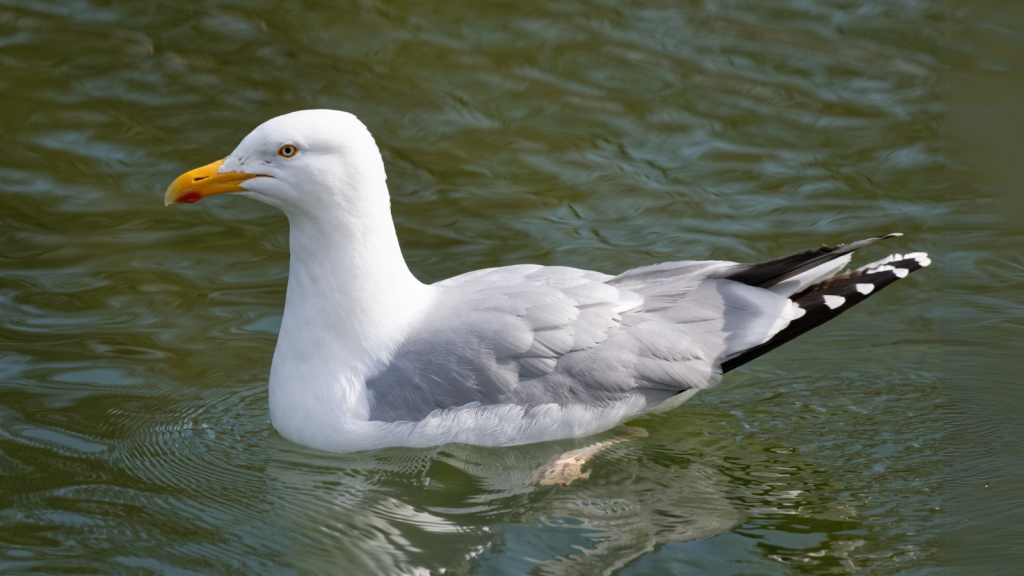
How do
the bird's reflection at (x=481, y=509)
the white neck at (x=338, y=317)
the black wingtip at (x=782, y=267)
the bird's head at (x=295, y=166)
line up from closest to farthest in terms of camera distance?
the bird's reflection at (x=481, y=509)
the bird's head at (x=295, y=166)
the white neck at (x=338, y=317)
the black wingtip at (x=782, y=267)

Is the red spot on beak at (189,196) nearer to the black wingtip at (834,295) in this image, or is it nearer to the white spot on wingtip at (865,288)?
the black wingtip at (834,295)

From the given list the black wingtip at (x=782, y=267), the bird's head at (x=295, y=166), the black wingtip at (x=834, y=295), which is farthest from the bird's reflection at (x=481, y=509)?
the bird's head at (x=295, y=166)

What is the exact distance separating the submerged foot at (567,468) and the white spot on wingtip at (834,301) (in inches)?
44.5

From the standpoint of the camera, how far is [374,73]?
8898 millimetres

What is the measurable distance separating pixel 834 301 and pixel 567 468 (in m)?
1.37

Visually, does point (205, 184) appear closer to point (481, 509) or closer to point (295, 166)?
point (295, 166)

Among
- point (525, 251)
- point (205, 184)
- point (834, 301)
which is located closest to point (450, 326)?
point (205, 184)

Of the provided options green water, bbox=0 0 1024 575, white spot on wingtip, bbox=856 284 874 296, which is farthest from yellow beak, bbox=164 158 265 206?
white spot on wingtip, bbox=856 284 874 296

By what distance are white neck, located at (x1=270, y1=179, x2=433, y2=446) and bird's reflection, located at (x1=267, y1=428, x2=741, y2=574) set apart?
0.21 metres

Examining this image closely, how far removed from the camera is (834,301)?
439 centimetres

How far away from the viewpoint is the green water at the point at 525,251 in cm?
370

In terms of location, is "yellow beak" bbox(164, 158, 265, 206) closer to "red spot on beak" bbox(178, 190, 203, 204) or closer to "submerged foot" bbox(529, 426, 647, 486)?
"red spot on beak" bbox(178, 190, 203, 204)

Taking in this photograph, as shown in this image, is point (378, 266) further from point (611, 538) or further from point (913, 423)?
point (913, 423)

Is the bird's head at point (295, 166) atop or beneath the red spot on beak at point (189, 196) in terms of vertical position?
atop
